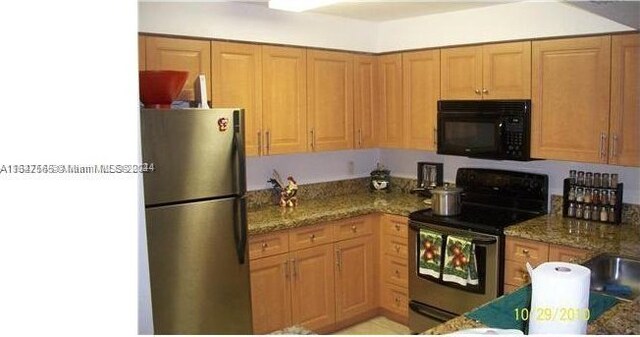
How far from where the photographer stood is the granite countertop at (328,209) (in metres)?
3.15

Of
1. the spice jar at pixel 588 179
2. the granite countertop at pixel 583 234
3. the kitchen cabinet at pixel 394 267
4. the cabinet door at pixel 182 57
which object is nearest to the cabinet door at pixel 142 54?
the cabinet door at pixel 182 57

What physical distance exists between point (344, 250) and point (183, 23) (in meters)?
1.69

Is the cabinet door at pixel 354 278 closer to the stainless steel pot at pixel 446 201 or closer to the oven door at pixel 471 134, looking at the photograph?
the stainless steel pot at pixel 446 201

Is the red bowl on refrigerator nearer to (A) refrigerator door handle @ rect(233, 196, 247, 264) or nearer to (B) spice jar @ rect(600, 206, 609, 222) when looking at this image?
(A) refrigerator door handle @ rect(233, 196, 247, 264)

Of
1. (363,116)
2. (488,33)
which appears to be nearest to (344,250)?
(363,116)

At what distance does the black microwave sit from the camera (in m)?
3.19

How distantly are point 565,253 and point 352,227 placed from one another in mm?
1291

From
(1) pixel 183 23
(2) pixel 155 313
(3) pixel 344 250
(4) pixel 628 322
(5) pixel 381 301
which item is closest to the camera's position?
(4) pixel 628 322

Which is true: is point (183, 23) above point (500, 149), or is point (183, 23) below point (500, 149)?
above

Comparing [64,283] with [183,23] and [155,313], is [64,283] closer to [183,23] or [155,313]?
[155,313]

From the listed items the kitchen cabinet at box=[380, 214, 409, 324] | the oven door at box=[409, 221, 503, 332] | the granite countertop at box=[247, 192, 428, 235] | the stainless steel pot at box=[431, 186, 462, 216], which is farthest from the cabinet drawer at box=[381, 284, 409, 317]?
the stainless steel pot at box=[431, 186, 462, 216]

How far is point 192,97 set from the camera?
118 inches

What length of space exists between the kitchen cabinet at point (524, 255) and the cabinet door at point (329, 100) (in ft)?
4.45

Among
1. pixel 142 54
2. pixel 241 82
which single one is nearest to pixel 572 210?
pixel 241 82
